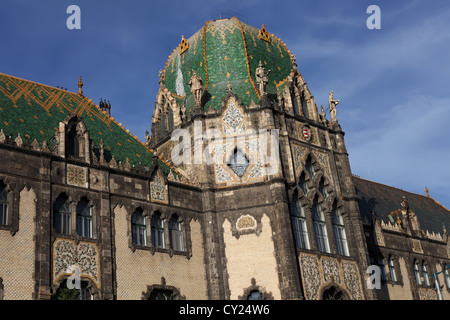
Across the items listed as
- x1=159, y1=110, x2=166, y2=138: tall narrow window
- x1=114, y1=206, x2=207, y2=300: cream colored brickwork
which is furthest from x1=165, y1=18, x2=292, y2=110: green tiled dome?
x1=114, y1=206, x2=207, y2=300: cream colored brickwork

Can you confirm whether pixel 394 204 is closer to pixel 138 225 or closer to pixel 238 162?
pixel 238 162

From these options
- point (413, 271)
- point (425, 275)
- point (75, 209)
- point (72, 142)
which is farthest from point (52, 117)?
point (425, 275)

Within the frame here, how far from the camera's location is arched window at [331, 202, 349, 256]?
3138 centimetres

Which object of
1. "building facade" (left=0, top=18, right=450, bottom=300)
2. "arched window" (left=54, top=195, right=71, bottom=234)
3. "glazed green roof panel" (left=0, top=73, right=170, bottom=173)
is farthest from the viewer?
"glazed green roof panel" (left=0, top=73, right=170, bottom=173)

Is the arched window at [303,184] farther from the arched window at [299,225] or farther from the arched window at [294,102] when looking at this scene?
the arched window at [294,102]

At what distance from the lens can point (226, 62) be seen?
35.2 metres

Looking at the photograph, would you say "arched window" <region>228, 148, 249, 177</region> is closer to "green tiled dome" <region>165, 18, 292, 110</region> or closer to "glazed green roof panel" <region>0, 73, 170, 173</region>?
"glazed green roof panel" <region>0, 73, 170, 173</region>

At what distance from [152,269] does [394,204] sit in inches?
1023

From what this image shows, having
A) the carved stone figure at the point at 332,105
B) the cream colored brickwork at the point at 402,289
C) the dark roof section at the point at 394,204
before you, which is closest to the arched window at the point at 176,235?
the carved stone figure at the point at 332,105

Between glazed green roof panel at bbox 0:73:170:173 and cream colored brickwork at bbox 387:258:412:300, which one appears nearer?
glazed green roof panel at bbox 0:73:170:173

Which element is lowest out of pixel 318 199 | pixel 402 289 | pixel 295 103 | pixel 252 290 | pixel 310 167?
pixel 252 290

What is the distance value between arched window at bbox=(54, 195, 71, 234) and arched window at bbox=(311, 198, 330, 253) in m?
12.3

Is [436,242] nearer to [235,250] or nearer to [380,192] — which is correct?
[380,192]

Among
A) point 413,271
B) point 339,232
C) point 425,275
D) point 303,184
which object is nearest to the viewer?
point 303,184
